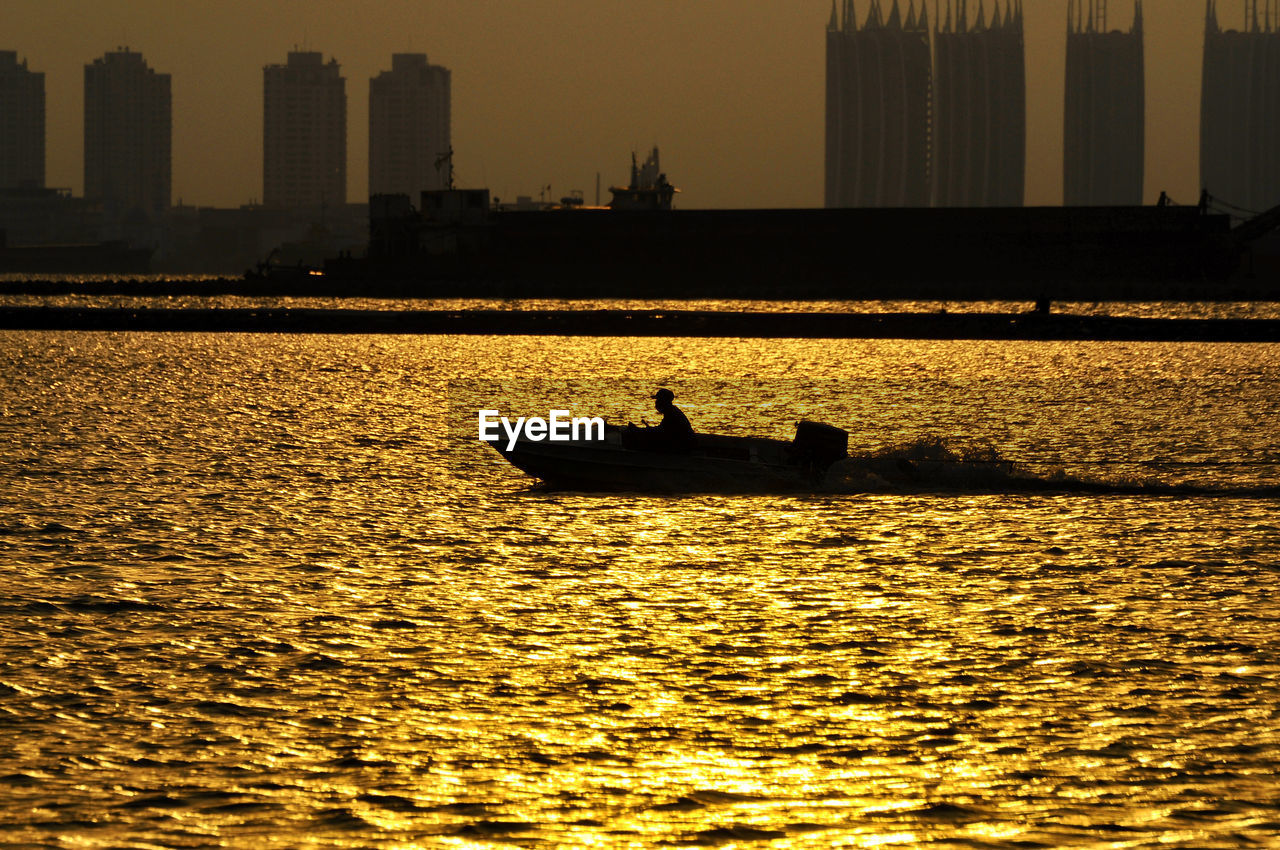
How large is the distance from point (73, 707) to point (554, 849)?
15.0 ft

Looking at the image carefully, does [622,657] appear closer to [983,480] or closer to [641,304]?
[983,480]

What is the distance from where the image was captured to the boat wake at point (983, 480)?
2452 cm

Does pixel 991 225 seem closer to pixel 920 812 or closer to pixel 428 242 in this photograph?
pixel 428 242

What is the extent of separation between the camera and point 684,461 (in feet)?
73.6

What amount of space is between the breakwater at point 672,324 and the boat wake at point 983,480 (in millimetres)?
47041

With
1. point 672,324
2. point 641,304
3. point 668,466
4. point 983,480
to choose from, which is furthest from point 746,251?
point 668,466

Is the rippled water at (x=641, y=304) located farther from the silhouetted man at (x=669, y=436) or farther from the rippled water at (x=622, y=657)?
the rippled water at (x=622, y=657)

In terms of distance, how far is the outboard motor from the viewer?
76.6 feet

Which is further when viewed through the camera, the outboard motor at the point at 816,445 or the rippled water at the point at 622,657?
the outboard motor at the point at 816,445

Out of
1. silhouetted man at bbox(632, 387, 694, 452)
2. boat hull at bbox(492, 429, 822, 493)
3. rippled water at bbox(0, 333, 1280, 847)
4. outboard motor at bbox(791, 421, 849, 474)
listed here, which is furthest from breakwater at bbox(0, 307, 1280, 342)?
silhouetted man at bbox(632, 387, 694, 452)

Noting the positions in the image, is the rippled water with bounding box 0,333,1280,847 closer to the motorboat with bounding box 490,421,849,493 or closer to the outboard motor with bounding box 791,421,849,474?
the motorboat with bounding box 490,421,849,493

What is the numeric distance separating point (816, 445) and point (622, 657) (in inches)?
430

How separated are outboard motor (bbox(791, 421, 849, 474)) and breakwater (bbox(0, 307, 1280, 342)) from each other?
50.4m

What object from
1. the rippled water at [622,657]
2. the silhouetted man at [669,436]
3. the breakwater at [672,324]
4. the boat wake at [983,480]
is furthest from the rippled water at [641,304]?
the rippled water at [622,657]
